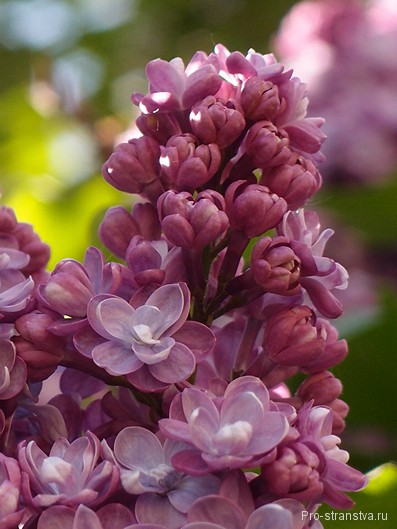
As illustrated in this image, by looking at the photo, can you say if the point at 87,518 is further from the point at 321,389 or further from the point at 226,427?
the point at 321,389

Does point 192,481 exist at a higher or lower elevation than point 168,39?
lower

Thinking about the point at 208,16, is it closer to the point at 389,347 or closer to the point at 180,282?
the point at 389,347

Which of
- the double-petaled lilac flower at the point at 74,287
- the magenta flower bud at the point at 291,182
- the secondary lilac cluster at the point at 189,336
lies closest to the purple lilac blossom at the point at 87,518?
the secondary lilac cluster at the point at 189,336

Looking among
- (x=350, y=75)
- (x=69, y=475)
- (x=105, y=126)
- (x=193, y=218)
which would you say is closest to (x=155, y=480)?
(x=69, y=475)

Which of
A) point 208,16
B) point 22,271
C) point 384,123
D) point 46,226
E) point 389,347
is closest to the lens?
point 22,271

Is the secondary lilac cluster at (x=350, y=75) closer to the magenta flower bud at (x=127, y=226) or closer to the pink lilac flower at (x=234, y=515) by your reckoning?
the magenta flower bud at (x=127, y=226)

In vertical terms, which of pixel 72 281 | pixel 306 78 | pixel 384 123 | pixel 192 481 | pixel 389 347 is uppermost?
pixel 306 78

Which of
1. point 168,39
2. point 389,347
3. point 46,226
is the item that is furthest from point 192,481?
point 168,39
